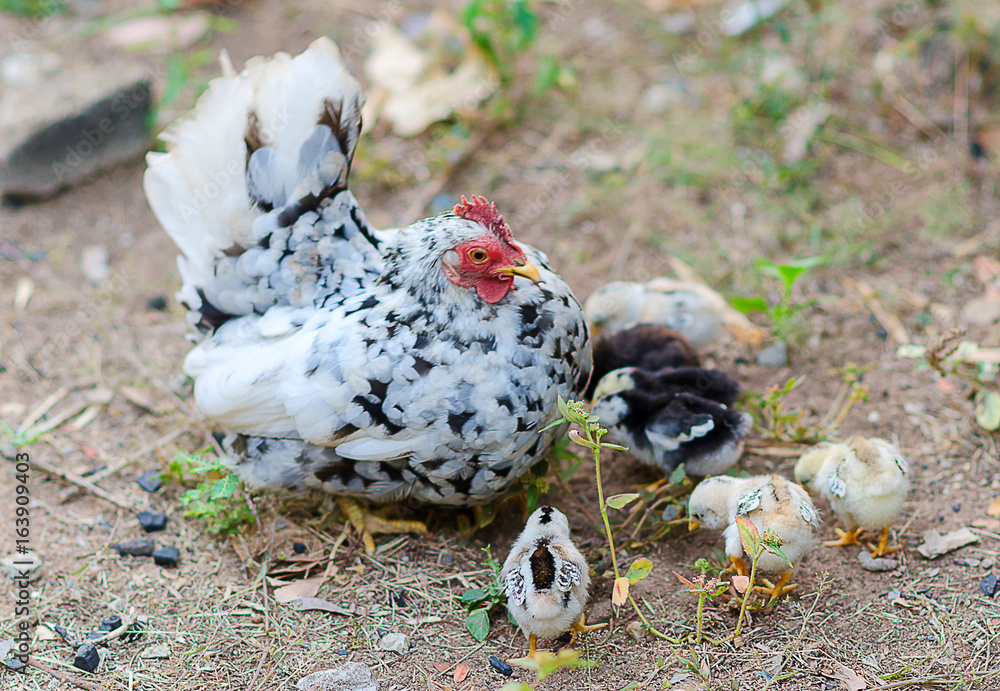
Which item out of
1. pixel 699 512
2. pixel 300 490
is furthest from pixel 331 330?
pixel 699 512

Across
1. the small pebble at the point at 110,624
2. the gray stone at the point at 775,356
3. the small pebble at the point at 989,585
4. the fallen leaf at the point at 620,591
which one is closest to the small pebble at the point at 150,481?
the small pebble at the point at 110,624

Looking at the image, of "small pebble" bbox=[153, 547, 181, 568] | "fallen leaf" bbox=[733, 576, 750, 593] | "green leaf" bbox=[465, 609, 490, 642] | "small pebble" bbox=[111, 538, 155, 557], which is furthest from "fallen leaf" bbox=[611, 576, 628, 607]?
"small pebble" bbox=[111, 538, 155, 557]

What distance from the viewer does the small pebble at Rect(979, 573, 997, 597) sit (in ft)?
9.14

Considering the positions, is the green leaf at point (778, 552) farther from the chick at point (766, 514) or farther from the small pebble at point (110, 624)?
the small pebble at point (110, 624)

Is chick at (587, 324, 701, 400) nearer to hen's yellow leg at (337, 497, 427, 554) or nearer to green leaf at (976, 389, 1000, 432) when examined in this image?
hen's yellow leg at (337, 497, 427, 554)

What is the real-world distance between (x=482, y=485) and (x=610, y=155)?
3.01m

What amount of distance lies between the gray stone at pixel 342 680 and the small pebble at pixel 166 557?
79 centimetres

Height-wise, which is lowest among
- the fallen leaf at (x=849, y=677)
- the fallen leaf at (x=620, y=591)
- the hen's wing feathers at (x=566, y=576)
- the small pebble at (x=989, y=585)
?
the fallen leaf at (x=849, y=677)

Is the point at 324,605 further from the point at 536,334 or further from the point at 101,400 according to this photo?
the point at 101,400

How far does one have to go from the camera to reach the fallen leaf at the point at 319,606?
2.92m

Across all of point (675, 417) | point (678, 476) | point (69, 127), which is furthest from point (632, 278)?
point (69, 127)

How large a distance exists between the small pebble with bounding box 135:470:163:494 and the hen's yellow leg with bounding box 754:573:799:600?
245 centimetres

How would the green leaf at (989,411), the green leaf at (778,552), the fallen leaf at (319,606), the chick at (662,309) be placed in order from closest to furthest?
the green leaf at (778,552), the fallen leaf at (319,606), the green leaf at (989,411), the chick at (662,309)

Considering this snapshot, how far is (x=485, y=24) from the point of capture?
549 centimetres
